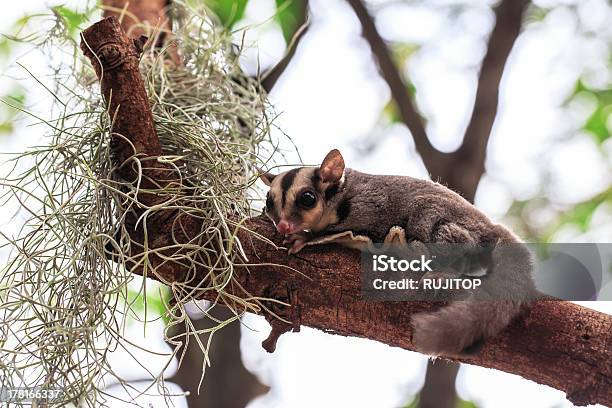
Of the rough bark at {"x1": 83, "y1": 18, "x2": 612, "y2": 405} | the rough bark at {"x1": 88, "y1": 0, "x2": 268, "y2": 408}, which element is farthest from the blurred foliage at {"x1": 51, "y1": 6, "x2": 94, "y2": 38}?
the rough bark at {"x1": 83, "y1": 18, "x2": 612, "y2": 405}

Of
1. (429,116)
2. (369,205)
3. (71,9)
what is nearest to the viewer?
(369,205)

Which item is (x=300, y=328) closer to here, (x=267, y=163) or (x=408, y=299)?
(x=408, y=299)

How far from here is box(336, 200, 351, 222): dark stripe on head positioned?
2.27m

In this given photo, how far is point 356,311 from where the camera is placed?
199 centimetres

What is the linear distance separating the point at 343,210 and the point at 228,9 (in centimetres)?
163

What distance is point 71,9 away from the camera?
3256mm

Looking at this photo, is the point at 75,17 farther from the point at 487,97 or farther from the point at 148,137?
the point at 487,97

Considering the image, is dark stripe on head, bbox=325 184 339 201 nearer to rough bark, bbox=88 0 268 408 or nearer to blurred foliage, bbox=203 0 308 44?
rough bark, bbox=88 0 268 408

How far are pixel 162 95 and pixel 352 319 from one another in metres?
0.97

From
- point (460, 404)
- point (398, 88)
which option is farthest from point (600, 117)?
point (460, 404)

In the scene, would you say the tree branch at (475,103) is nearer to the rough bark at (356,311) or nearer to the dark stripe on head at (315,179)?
the dark stripe on head at (315,179)

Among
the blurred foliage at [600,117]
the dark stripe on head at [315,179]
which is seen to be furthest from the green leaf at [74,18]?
the blurred foliage at [600,117]

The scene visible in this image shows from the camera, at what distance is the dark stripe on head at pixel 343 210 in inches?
89.4

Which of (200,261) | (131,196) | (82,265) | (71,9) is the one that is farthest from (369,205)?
(71,9)
